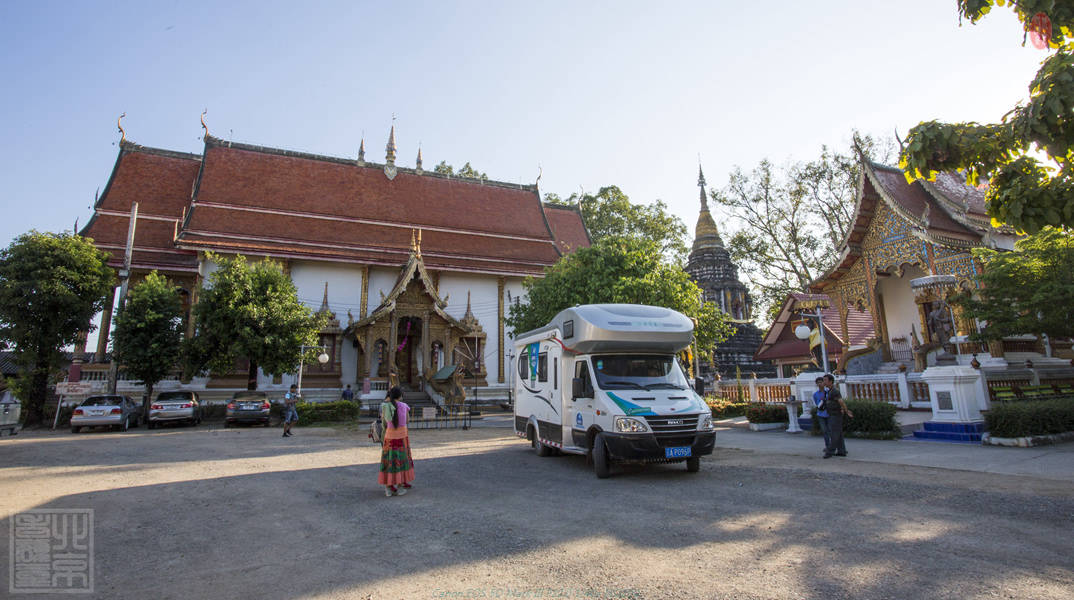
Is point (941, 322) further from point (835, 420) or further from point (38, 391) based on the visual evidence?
point (38, 391)

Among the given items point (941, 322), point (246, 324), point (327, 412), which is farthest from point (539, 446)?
point (941, 322)

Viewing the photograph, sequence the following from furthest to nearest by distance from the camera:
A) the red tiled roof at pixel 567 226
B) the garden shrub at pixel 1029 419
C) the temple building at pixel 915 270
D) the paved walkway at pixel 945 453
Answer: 1. the red tiled roof at pixel 567 226
2. the temple building at pixel 915 270
3. the garden shrub at pixel 1029 419
4. the paved walkway at pixel 945 453

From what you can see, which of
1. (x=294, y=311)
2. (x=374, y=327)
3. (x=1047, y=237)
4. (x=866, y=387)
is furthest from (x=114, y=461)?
(x=1047, y=237)

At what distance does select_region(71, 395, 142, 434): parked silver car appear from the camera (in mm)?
15570

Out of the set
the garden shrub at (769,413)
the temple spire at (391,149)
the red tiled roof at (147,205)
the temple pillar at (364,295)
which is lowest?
the garden shrub at (769,413)

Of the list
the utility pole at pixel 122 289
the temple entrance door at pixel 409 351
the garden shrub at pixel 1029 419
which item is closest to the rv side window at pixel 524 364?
the garden shrub at pixel 1029 419

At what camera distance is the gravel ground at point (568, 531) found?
3.71m

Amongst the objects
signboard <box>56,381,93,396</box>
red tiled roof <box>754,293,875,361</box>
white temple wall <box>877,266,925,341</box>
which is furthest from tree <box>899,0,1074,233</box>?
signboard <box>56,381,93,396</box>

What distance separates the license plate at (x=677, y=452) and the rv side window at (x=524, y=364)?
420 cm

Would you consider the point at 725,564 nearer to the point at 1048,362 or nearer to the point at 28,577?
the point at 28,577

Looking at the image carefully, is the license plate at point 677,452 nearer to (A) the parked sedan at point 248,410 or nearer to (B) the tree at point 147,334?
(A) the parked sedan at point 248,410

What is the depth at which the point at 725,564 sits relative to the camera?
4.06 meters

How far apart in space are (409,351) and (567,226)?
13.2 meters

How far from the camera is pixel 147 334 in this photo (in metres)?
17.9
